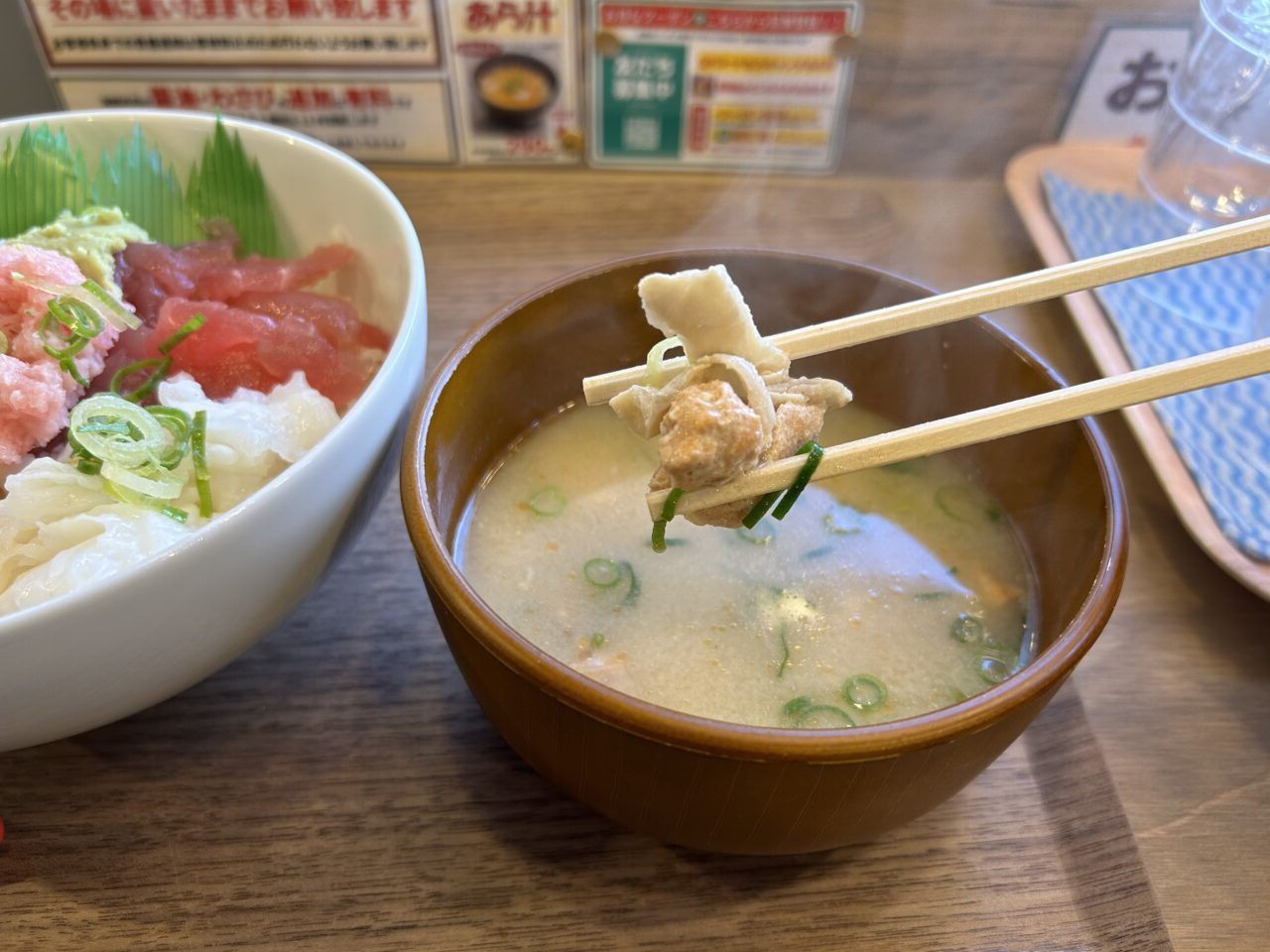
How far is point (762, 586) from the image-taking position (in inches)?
47.0

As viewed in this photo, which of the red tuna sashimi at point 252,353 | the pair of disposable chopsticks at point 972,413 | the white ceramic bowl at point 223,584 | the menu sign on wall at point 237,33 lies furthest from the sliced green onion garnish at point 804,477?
the menu sign on wall at point 237,33

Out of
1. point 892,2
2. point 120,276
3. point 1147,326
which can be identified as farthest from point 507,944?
point 892,2

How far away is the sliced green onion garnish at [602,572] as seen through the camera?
120cm

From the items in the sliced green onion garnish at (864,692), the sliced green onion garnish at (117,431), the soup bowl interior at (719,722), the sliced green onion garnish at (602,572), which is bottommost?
the sliced green onion garnish at (864,692)

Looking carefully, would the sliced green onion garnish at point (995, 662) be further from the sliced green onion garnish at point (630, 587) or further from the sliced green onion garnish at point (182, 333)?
the sliced green onion garnish at point (182, 333)

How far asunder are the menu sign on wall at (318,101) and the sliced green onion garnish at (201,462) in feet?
3.37

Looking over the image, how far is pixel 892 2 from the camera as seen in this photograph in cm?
178

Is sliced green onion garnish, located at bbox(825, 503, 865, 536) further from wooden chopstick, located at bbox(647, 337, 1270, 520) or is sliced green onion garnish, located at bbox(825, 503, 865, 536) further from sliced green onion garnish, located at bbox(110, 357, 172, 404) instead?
sliced green onion garnish, located at bbox(110, 357, 172, 404)

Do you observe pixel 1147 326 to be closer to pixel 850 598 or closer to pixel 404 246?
pixel 850 598

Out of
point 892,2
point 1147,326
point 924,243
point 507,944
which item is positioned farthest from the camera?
point 924,243

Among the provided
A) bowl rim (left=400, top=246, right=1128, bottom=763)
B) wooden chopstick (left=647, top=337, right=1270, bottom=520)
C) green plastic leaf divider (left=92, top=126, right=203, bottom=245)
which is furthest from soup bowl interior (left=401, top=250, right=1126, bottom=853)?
green plastic leaf divider (left=92, top=126, right=203, bottom=245)

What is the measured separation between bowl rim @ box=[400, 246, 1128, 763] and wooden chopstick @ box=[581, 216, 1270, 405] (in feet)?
0.70

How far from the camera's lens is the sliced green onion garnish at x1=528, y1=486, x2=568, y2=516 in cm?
130

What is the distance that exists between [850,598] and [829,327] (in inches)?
13.9
